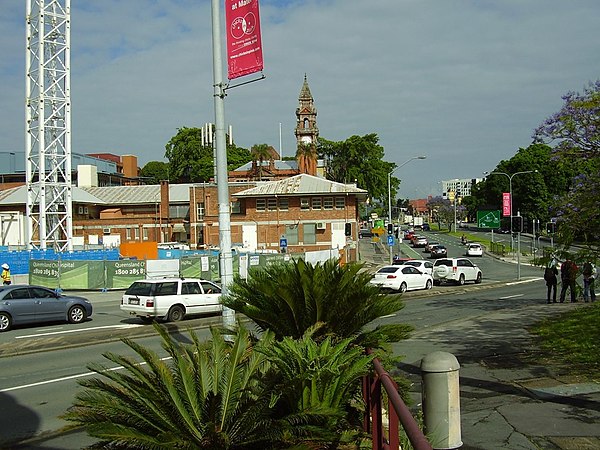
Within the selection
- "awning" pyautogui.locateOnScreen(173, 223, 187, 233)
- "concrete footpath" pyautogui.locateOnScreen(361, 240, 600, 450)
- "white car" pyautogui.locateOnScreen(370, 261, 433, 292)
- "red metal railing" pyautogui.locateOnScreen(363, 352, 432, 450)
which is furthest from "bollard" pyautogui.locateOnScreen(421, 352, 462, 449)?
"awning" pyautogui.locateOnScreen(173, 223, 187, 233)

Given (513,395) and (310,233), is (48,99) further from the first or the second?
(513,395)

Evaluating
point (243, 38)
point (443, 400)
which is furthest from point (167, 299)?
point (443, 400)

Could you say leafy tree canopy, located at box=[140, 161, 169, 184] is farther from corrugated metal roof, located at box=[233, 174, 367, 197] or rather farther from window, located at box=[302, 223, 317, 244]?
window, located at box=[302, 223, 317, 244]

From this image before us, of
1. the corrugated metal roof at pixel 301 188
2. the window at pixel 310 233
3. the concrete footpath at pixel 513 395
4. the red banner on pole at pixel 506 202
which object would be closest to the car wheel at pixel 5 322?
the concrete footpath at pixel 513 395

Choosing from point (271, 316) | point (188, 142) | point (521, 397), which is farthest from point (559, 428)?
point (188, 142)

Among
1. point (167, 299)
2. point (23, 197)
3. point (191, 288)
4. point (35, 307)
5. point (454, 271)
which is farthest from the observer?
point (23, 197)

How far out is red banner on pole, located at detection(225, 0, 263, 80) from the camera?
12.7 metres

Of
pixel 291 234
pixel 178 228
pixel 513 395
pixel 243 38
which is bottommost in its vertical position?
pixel 513 395

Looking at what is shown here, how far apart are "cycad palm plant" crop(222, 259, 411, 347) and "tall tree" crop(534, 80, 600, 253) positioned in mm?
8386

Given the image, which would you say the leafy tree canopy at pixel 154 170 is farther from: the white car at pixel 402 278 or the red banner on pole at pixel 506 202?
the white car at pixel 402 278

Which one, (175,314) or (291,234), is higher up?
(291,234)

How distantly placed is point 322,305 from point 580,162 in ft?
35.8

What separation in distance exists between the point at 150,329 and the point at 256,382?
550 inches

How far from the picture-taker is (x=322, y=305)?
7.79 metres
